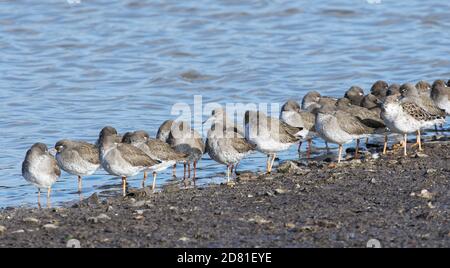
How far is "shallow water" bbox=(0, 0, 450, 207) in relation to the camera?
61.3ft

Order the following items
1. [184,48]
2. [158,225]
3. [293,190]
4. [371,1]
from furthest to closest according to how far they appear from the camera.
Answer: [371,1]
[184,48]
[293,190]
[158,225]

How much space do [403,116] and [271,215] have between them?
4999 mm

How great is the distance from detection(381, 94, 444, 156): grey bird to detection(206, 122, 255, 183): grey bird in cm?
227

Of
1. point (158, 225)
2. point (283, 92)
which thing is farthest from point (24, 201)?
point (283, 92)

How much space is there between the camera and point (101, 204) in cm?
1199

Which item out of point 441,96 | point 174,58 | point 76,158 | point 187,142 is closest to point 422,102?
point 441,96

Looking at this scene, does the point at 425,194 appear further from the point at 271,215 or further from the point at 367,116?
the point at 367,116

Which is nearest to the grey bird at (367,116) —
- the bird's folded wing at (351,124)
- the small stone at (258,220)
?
the bird's folded wing at (351,124)

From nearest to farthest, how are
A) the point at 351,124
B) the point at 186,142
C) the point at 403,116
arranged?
the point at 186,142 < the point at 403,116 < the point at 351,124

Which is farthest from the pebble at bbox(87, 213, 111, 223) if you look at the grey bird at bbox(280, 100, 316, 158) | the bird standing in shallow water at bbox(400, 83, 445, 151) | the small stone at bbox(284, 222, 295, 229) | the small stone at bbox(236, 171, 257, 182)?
the bird standing in shallow water at bbox(400, 83, 445, 151)

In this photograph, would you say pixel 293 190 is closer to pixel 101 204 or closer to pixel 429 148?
pixel 101 204

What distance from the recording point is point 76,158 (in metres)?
13.6

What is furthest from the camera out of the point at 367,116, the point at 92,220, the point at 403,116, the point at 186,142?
the point at 367,116

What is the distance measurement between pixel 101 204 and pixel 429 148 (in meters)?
5.85
